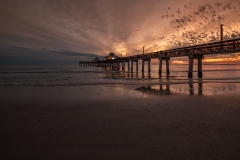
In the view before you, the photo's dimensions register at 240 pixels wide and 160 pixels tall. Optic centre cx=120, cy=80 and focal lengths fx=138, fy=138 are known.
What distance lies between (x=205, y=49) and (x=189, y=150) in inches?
860

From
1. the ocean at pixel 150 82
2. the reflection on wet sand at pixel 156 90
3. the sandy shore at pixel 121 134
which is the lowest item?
the sandy shore at pixel 121 134

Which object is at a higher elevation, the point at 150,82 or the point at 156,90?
the point at 150,82

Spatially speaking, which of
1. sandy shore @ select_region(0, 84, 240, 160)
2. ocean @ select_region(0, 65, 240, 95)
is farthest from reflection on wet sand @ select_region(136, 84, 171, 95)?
sandy shore @ select_region(0, 84, 240, 160)

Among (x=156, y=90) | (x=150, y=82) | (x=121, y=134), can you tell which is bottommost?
(x=121, y=134)

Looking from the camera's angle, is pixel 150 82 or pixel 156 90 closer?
pixel 156 90

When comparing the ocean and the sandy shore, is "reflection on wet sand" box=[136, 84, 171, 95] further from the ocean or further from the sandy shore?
the sandy shore

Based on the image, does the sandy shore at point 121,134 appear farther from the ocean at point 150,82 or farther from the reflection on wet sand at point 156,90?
the ocean at point 150,82

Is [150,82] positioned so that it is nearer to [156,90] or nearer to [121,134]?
[156,90]

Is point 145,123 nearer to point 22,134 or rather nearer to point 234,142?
point 234,142

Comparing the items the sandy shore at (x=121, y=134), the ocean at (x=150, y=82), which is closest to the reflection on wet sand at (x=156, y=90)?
the ocean at (x=150, y=82)

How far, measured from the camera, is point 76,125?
14.6 ft

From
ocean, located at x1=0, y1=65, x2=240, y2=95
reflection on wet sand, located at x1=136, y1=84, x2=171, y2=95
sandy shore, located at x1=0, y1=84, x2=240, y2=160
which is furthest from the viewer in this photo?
ocean, located at x1=0, y1=65, x2=240, y2=95

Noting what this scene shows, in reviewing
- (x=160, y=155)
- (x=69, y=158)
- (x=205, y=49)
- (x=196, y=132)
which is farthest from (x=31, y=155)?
(x=205, y=49)

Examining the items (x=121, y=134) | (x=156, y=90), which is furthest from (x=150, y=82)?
(x=121, y=134)
